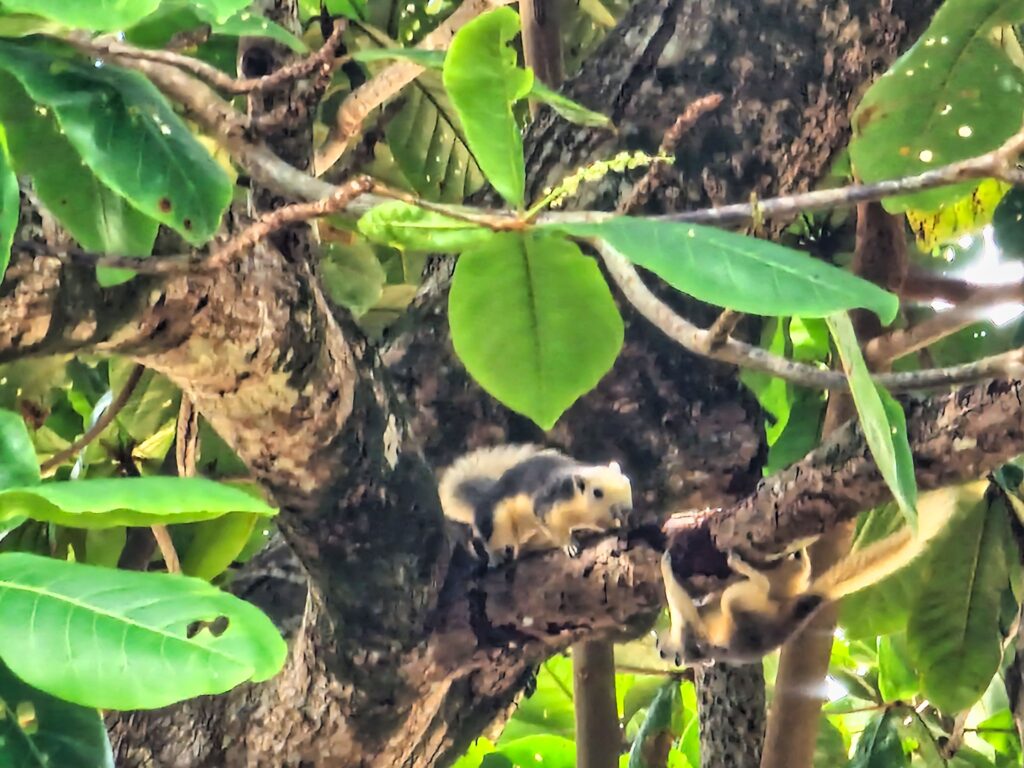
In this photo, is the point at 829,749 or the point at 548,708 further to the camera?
the point at 548,708

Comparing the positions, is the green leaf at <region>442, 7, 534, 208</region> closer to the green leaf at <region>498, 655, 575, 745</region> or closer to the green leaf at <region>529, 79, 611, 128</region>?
the green leaf at <region>529, 79, 611, 128</region>

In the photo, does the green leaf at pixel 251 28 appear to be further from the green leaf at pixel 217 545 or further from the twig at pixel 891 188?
the green leaf at pixel 217 545

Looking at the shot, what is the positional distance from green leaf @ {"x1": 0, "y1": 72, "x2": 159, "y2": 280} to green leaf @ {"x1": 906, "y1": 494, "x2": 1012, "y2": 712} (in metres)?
0.92

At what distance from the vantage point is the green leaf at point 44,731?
1.50ft

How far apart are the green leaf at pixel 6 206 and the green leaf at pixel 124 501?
3.8 inches

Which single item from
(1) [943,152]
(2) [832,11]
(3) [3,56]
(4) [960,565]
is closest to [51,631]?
(3) [3,56]

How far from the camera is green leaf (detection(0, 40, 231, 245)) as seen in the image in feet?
1.60

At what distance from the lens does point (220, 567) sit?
110 centimetres

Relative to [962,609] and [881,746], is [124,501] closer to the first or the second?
[962,609]

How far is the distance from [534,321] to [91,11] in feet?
1.01

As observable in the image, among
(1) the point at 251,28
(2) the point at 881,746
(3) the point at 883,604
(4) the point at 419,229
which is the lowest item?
(2) the point at 881,746

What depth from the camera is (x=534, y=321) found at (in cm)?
63

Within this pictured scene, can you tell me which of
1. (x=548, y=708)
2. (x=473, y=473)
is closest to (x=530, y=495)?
(x=473, y=473)

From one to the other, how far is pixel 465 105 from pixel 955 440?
16.1 inches
